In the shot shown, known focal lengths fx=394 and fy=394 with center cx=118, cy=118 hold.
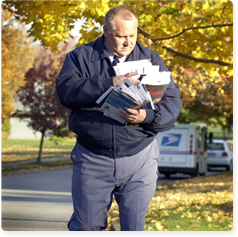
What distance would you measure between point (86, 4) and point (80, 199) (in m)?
3.68

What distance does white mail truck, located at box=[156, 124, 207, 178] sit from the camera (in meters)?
17.0

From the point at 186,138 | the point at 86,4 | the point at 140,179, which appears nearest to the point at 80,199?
the point at 140,179

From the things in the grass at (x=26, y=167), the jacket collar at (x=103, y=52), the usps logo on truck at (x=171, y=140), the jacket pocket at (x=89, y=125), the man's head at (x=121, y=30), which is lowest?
the grass at (x=26, y=167)

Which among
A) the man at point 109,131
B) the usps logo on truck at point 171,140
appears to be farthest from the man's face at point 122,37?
the usps logo on truck at point 171,140

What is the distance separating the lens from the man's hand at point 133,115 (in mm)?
2539

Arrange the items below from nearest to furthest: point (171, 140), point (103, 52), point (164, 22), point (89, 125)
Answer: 1. point (89, 125)
2. point (103, 52)
3. point (164, 22)
4. point (171, 140)

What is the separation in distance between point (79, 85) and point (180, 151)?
594 inches

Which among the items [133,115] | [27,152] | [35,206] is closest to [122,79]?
[133,115]

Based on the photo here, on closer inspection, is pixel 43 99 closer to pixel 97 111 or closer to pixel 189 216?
pixel 189 216

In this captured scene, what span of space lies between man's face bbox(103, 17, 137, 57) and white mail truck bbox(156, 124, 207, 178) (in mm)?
14351

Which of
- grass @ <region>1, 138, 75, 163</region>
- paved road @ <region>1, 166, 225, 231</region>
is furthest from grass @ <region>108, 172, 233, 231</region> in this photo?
grass @ <region>1, 138, 75, 163</region>

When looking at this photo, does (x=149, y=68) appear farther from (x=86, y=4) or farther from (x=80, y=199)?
(x=86, y=4)

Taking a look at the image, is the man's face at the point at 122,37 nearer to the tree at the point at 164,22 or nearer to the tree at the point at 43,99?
the tree at the point at 164,22

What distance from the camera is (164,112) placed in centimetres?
267
